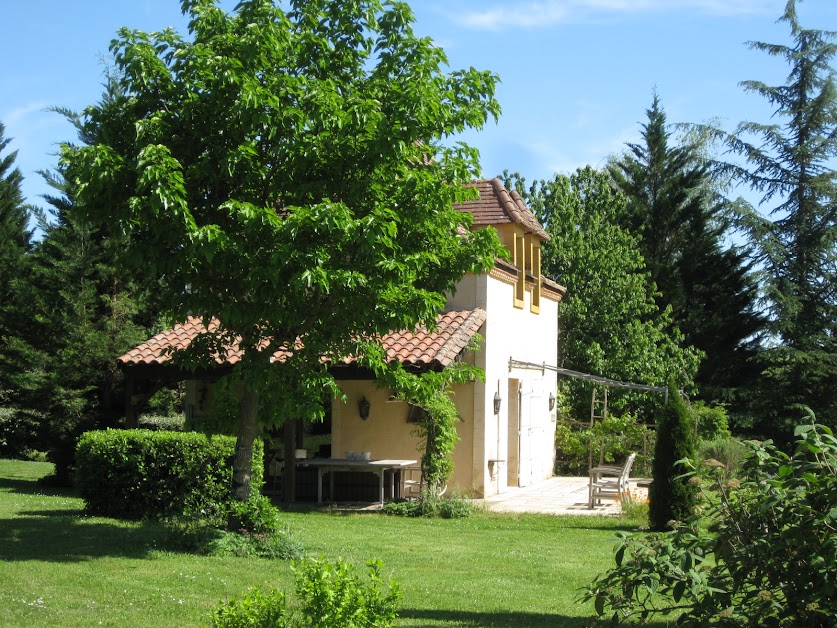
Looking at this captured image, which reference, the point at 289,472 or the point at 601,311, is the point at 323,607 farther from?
the point at 601,311

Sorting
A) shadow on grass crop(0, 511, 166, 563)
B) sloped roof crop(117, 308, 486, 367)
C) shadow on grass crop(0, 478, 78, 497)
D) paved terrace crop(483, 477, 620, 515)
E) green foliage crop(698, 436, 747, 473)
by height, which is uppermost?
sloped roof crop(117, 308, 486, 367)

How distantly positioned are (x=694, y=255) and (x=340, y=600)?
110 feet

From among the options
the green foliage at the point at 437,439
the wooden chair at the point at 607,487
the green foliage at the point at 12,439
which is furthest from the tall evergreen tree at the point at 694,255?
the green foliage at the point at 12,439

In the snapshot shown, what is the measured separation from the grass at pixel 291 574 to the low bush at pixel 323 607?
187 centimetres

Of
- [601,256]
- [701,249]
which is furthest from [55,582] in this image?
[701,249]

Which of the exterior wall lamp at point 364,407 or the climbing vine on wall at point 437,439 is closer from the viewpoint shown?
the climbing vine on wall at point 437,439

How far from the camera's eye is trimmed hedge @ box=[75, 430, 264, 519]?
44.9ft

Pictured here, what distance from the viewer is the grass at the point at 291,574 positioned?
7.97 m

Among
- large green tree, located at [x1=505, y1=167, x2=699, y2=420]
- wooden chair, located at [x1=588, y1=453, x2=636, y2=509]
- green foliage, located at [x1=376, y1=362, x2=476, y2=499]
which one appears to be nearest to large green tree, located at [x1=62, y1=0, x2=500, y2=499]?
green foliage, located at [x1=376, y1=362, x2=476, y2=499]

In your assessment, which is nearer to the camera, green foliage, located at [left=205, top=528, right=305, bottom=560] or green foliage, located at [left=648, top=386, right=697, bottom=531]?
green foliage, located at [left=205, top=528, right=305, bottom=560]

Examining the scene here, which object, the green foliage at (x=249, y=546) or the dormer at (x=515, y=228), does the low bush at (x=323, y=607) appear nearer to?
the green foliage at (x=249, y=546)

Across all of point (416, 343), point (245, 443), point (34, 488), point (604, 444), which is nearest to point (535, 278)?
point (604, 444)

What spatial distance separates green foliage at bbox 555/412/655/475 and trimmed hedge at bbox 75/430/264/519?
1336 cm

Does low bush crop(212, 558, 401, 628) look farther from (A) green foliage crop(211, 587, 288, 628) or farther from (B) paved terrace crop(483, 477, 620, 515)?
(B) paved terrace crop(483, 477, 620, 515)
